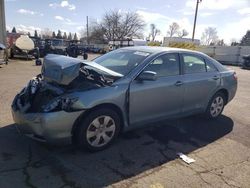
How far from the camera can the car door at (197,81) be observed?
5.14 metres

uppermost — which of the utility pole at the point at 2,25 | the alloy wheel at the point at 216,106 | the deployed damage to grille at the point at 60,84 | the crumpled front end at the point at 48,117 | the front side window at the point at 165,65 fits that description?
the utility pole at the point at 2,25

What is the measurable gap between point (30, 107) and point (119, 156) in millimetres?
1464

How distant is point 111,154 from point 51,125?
3.30ft

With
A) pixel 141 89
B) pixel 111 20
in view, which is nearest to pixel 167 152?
pixel 141 89

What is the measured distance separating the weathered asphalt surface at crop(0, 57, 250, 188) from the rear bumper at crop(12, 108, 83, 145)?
30cm

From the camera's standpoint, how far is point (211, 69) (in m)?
5.74

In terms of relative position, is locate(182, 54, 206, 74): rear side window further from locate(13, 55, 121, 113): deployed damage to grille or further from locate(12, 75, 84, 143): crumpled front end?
locate(12, 75, 84, 143): crumpled front end

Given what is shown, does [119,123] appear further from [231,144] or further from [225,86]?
[225,86]

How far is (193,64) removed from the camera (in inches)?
212

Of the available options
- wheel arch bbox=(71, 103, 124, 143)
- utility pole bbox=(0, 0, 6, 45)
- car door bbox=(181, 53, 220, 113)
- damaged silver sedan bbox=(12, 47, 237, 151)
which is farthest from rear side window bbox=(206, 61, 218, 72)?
utility pole bbox=(0, 0, 6, 45)

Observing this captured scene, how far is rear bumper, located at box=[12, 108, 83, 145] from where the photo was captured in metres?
3.59

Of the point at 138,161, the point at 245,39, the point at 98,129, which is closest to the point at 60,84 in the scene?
the point at 98,129

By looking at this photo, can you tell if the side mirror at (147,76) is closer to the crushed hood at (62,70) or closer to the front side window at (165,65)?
the front side window at (165,65)

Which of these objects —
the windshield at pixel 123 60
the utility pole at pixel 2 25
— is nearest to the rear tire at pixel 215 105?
the windshield at pixel 123 60
